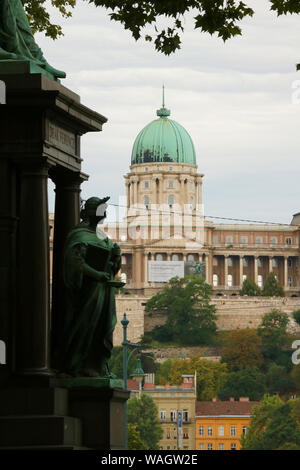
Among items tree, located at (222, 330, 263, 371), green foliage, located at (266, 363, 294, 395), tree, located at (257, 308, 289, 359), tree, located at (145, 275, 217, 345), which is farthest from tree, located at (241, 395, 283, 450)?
tree, located at (145, 275, 217, 345)

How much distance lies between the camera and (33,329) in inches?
755

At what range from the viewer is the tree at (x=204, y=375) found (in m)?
163

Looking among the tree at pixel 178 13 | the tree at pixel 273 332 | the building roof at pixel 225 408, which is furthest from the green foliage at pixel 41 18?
the tree at pixel 273 332

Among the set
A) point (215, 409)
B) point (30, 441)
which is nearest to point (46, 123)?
point (30, 441)

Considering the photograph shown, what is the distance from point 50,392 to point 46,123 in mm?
3022

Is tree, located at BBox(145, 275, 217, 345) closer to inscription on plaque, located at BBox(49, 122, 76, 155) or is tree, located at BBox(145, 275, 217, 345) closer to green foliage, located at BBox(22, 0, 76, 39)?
green foliage, located at BBox(22, 0, 76, 39)

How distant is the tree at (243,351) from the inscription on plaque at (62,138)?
14846 cm

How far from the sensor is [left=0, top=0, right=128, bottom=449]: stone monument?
62.5 ft

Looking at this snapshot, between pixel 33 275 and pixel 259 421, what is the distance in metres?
122

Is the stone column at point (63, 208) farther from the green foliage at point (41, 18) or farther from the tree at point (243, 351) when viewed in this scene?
the tree at point (243, 351)

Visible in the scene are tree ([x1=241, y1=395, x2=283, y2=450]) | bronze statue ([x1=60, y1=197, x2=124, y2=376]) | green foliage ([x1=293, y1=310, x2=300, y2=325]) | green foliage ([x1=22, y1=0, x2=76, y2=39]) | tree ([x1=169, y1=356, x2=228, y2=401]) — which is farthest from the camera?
green foliage ([x1=293, y1=310, x2=300, y2=325])

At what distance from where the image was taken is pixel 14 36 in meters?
19.9

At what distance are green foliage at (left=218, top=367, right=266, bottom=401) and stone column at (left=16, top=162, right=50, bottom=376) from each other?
143377 mm
